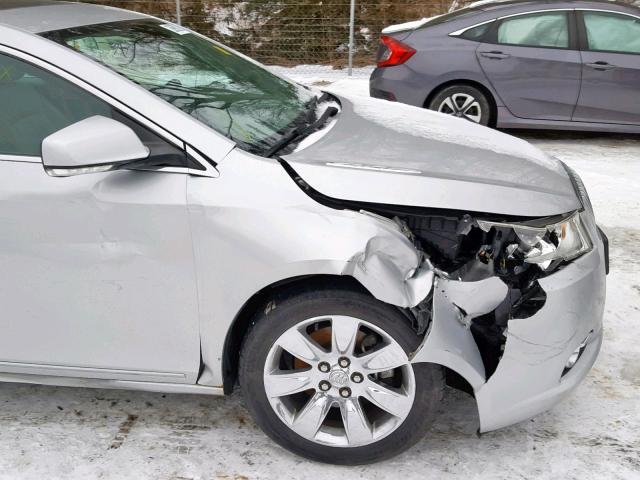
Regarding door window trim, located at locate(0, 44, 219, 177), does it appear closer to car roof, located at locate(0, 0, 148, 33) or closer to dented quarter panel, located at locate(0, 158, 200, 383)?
dented quarter panel, located at locate(0, 158, 200, 383)

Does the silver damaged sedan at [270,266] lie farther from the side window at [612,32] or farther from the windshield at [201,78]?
the side window at [612,32]

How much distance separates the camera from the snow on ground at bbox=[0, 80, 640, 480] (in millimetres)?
2430

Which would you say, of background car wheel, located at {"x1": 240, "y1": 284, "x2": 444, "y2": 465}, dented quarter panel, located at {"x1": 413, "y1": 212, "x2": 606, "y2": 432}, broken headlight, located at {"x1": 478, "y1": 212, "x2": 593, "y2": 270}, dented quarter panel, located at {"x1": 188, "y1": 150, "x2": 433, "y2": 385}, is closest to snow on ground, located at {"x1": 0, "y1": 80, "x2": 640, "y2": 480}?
background car wheel, located at {"x1": 240, "y1": 284, "x2": 444, "y2": 465}

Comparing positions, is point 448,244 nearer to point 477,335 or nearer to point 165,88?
point 477,335

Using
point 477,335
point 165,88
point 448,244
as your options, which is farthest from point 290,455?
point 165,88

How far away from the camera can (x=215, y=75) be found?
2.98m

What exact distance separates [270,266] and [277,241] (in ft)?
0.28

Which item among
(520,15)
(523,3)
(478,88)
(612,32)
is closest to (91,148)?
(478,88)

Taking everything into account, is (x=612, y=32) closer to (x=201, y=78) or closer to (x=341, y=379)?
(x=201, y=78)

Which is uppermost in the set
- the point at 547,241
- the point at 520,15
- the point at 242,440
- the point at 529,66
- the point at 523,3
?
the point at 523,3

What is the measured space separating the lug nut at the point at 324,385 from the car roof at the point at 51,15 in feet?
5.19

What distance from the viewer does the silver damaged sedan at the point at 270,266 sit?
7.27 feet

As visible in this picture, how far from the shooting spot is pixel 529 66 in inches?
261

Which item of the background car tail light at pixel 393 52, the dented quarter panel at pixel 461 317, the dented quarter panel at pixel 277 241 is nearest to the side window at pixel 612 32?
the background car tail light at pixel 393 52
